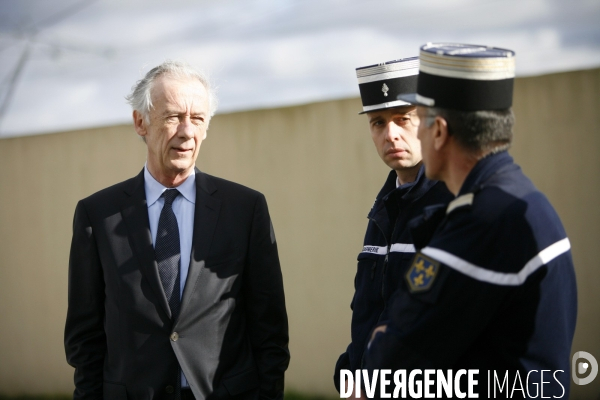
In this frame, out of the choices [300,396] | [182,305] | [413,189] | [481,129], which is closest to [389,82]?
[413,189]

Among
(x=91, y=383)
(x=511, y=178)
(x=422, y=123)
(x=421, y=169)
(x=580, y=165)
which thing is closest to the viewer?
(x=511, y=178)

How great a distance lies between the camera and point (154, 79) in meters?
2.59

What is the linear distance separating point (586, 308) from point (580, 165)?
2.80ft

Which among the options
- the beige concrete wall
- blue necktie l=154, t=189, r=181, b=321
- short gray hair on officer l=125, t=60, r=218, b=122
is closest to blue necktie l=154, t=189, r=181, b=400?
blue necktie l=154, t=189, r=181, b=321

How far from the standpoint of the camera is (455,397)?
166cm

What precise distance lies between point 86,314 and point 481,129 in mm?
1654

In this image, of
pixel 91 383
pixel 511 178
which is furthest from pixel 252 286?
pixel 511 178

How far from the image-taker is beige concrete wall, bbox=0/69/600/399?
3.84m

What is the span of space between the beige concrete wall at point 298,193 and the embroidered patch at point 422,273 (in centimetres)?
256

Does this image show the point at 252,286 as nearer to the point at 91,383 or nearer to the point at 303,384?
the point at 91,383

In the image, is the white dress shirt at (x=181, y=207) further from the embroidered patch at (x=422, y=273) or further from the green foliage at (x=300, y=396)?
the green foliage at (x=300, y=396)

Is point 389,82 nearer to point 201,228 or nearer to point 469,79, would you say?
point 469,79

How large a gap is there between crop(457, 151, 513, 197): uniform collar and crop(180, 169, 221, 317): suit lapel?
1.12 m

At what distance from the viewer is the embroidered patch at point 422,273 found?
5.17 feet
